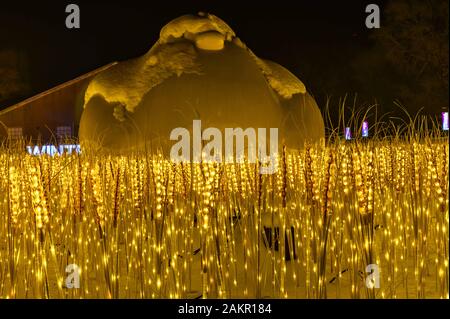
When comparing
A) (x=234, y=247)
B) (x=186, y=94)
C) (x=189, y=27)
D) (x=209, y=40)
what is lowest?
(x=234, y=247)

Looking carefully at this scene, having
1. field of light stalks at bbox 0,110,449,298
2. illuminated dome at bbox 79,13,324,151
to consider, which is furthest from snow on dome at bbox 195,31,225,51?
field of light stalks at bbox 0,110,449,298

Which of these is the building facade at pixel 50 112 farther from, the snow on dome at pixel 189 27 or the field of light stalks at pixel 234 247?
the field of light stalks at pixel 234 247

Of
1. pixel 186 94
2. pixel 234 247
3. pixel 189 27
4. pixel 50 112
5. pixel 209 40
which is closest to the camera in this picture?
pixel 234 247

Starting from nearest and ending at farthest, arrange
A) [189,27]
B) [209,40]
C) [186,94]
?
[186,94] < [209,40] < [189,27]

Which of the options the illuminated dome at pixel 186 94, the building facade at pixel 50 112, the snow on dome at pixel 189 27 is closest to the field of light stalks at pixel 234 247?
the illuminated dome at pixel 186 94

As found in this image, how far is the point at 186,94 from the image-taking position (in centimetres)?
536

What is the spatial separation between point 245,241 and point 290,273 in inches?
11.5

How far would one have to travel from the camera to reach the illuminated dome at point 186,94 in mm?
5297

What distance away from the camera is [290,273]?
2553 millimetres

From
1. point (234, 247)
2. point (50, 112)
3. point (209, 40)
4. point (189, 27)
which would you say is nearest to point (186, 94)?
point (209, 40)

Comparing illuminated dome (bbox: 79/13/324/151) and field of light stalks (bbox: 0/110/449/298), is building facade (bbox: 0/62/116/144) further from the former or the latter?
field of light stalks (bbox: 0/110/449/298)

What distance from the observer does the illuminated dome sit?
530 cm

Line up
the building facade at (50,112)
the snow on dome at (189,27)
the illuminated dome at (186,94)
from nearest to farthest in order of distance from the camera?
the illuminated dome at (186,94), the snow on dome at (189,27), the building facade at (50,112)

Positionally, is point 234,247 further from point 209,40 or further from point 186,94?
point 209,40
